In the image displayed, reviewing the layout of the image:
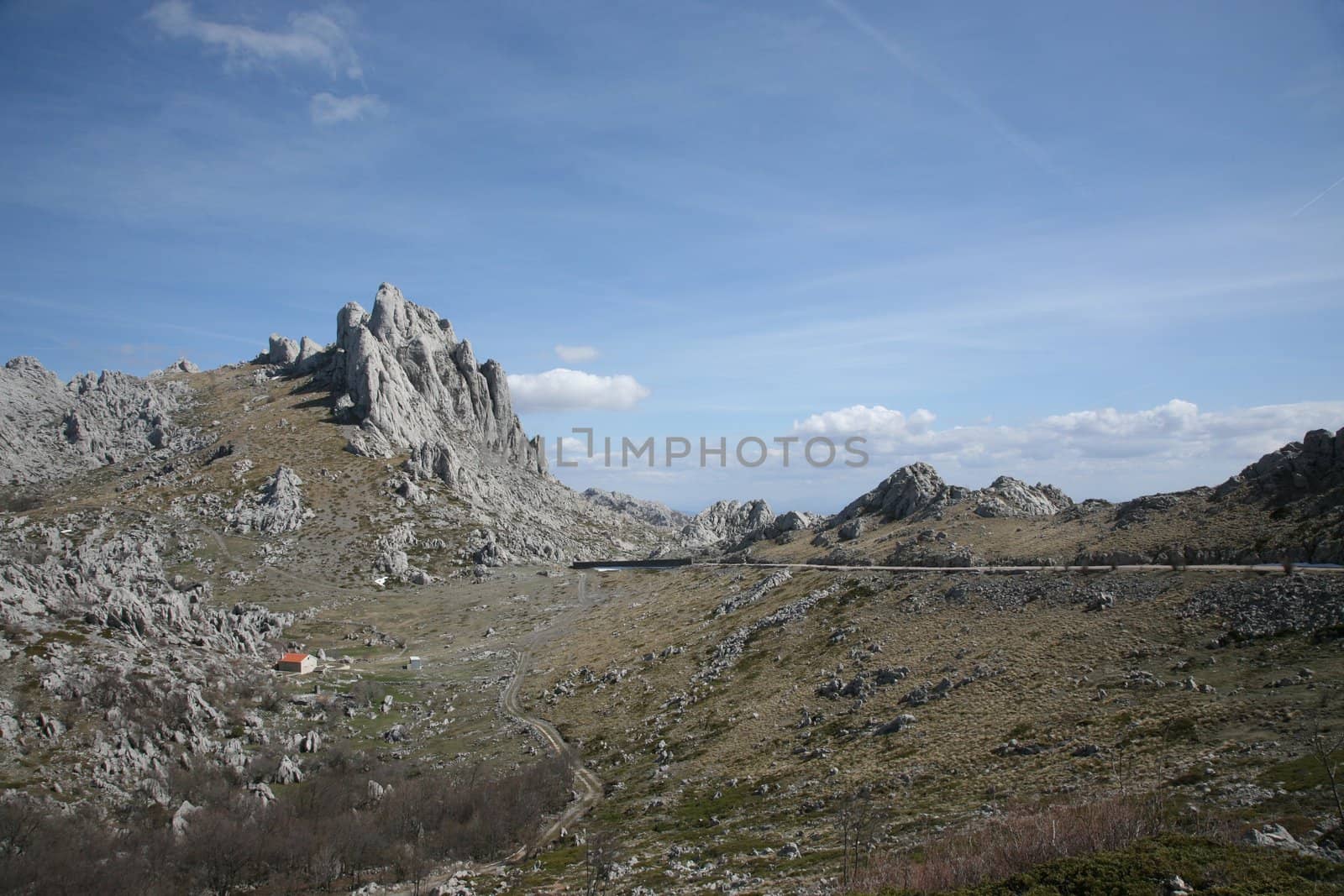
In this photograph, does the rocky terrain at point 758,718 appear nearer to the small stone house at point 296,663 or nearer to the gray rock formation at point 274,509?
the small stone house at point 296,663

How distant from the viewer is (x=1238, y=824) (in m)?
29.1

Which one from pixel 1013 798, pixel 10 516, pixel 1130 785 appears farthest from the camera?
pixel 10 516

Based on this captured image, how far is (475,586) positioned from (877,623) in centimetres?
11303

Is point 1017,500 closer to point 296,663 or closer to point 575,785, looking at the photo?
point 575,785

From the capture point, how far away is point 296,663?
323 ft

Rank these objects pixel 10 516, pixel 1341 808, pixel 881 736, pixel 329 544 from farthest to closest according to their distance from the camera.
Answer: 1. pixel 329 544
2. pixel 10 516
3. pixel 881 736
4. pixel 1341 808

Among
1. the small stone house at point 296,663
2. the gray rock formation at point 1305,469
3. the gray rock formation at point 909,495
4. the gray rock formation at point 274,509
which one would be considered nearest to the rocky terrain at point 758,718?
the gray rock formation at point 1305,469

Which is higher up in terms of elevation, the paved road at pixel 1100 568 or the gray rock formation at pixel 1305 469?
the gray rock formation at pixel 1305 469

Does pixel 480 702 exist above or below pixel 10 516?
below

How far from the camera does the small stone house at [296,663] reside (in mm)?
98312

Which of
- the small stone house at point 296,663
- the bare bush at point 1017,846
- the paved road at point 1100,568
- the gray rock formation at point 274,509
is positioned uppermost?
the gray rock formation at point 274,509

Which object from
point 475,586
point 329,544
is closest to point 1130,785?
point 475,586

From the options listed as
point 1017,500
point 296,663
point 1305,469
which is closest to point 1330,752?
point 1305,469

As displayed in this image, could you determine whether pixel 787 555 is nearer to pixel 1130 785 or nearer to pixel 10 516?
pixel 1130 785
